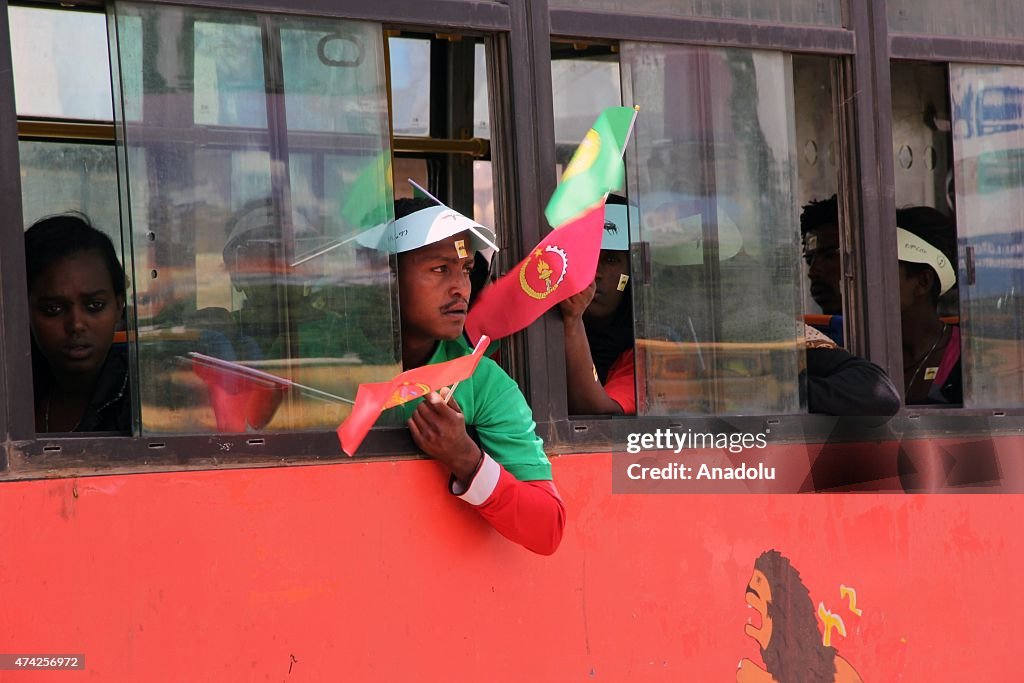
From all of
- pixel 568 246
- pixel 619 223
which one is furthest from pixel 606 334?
pixel 568 246

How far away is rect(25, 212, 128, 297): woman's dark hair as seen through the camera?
319cm

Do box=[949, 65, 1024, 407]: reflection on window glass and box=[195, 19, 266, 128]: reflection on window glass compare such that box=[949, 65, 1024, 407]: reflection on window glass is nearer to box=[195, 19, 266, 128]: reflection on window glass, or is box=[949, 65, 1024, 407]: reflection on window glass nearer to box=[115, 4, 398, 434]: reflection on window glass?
box=[115, 4, 398, 434]: reflection on window glass

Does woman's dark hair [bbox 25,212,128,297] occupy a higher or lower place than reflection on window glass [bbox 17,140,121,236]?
lower

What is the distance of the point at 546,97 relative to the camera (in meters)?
3.25

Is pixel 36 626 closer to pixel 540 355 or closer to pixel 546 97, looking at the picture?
pixel 540 355

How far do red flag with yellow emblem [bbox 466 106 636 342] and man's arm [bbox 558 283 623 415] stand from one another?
10cm

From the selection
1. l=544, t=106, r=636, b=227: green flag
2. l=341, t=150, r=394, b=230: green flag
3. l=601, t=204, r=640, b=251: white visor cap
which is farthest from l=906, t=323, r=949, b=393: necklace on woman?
l=341, t=150, r=394, b=230: green flag

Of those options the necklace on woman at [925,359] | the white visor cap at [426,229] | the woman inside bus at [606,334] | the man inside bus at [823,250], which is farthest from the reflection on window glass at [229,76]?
the necklace on woman at [925,359]

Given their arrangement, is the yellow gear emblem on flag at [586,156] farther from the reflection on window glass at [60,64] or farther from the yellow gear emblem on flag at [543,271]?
the reflection on window glass at [60,64]

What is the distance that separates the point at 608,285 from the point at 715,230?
0.39m

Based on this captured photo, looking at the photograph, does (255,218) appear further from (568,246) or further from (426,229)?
(568,246)

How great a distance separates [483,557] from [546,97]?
1.14 meters

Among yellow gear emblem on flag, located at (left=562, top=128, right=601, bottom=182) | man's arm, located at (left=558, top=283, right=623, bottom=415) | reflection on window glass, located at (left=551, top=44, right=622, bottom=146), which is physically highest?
reflection on window glass, located at (left=551, top=44, right=622, bottom=146)

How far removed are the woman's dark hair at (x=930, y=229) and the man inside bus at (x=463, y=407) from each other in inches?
64.8
